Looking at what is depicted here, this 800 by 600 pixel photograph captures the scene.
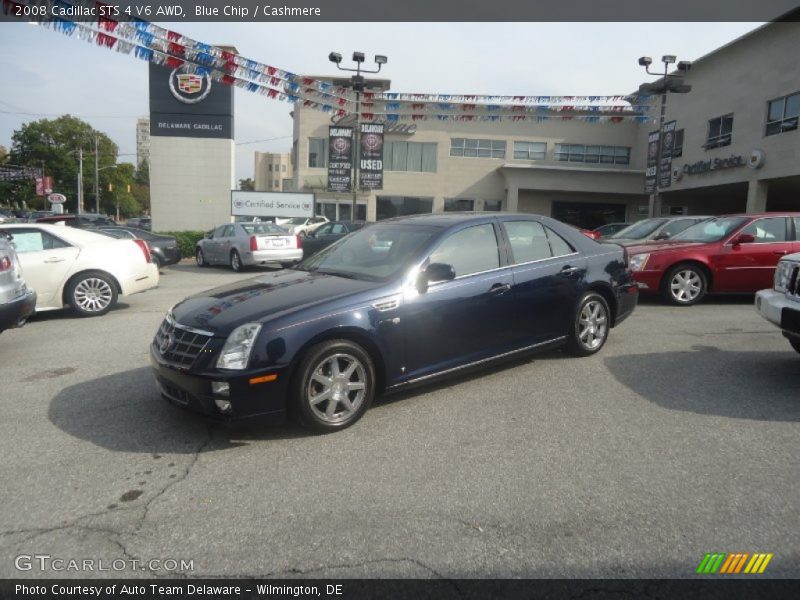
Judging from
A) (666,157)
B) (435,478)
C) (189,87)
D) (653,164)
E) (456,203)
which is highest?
(189,87)

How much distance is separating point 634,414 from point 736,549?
68.0 inches

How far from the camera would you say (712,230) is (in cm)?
936

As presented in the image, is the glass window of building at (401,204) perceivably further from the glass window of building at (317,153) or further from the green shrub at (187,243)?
the green shrub at (187,243)

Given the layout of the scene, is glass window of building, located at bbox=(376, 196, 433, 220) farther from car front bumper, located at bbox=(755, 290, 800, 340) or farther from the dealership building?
car front bumper, located at bbox=(755, 290, 800, 340)

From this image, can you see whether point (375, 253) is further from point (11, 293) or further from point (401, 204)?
point (401, 204)

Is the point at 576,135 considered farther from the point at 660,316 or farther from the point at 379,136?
the point at 660,316

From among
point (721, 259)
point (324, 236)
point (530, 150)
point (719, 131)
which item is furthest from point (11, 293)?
point (530, 150)

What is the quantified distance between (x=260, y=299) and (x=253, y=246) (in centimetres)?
1192

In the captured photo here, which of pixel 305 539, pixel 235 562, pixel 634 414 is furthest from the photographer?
pixel 634 414

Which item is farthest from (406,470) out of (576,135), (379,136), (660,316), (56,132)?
(56,132)

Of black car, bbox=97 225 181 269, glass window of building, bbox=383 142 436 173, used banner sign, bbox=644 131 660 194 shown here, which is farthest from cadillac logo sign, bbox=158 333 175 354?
glass window of building, bbox=383 142 436 173

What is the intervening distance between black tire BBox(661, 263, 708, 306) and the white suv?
3569 millimetres

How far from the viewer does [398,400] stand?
15.3 ft

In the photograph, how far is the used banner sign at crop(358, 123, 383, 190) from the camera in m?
19.7
